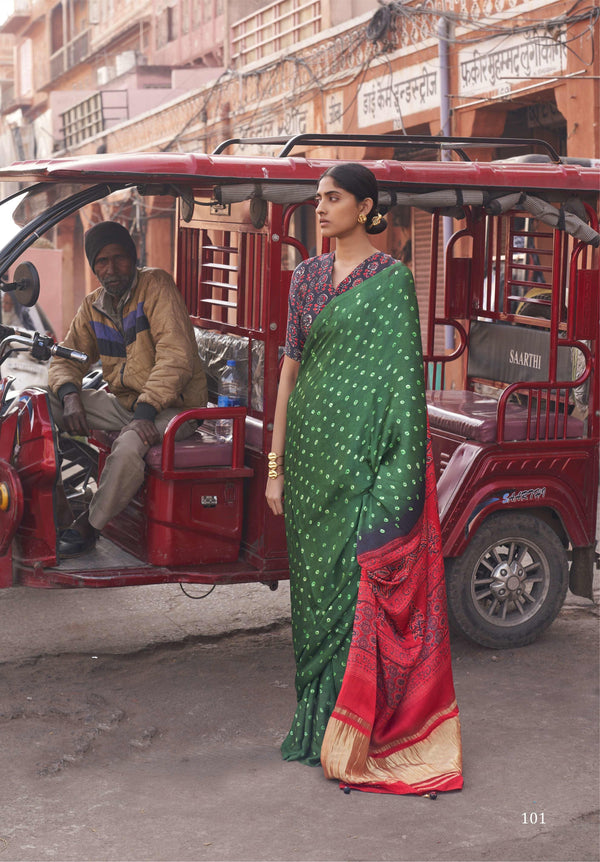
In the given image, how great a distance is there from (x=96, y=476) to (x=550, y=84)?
6.24 meters

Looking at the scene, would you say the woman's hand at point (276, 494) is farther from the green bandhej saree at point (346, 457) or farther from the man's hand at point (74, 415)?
the man's hand at point (74, 415)

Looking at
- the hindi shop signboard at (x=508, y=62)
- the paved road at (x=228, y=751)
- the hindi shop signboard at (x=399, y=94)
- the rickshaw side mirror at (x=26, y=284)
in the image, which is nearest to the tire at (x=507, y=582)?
the paved road at (x=228, y=751)

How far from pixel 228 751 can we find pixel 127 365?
1784mm

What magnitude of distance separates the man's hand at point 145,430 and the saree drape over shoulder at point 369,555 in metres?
0.87

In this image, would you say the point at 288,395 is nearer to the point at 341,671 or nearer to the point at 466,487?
the point at 341,671

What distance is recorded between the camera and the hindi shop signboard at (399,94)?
12117mm

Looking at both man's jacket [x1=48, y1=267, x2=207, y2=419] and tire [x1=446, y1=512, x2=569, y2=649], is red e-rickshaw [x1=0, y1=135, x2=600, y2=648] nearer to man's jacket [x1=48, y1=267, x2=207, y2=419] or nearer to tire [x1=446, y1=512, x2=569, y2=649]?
tire [x1=446, y1=512, x2=569, y2=649]

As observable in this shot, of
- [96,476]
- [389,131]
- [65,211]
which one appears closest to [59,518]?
[96,476]

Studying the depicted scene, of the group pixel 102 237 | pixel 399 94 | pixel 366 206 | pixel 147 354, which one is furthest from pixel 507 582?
pixel 399 94

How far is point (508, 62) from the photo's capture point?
10.7m

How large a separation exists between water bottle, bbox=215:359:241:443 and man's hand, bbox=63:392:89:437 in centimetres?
58

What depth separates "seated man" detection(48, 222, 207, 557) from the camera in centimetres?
477

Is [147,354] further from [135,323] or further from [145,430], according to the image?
[145,430]

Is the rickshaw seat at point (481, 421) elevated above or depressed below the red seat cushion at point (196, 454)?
above
